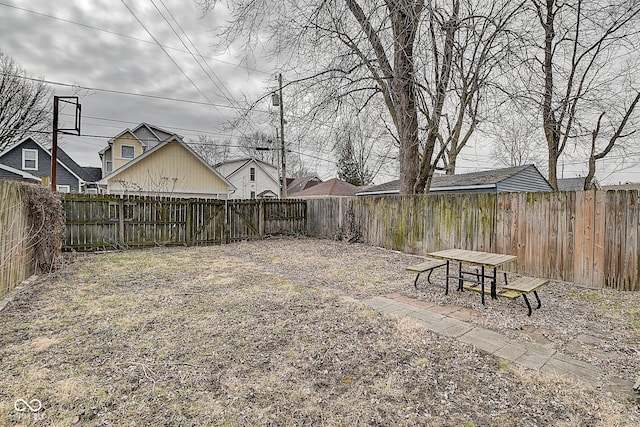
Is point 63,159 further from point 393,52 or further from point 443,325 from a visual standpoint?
point 443,325

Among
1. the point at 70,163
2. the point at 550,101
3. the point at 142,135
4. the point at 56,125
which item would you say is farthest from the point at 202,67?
the point at 70,163

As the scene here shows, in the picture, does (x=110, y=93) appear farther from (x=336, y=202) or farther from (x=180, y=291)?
(x=180, y=291)

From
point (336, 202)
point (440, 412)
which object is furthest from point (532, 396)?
point (336, 202)

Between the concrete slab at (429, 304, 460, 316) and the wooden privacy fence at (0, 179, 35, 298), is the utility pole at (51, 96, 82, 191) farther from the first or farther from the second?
the concrete slab at (429, 304, 460, 316)

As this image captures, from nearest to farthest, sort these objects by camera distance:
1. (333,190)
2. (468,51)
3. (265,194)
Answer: (468,51) < (333,190) < (265,194)

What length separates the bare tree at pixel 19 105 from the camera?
666 inches

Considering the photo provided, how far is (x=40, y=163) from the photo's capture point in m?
19.2

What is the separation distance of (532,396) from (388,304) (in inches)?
80.7

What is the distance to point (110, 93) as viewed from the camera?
15.5 metres

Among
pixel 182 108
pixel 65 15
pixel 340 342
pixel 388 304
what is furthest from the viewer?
pixel 182 108

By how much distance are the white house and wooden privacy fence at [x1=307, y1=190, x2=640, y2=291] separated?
19183mm

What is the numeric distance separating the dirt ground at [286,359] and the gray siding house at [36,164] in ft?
59.4

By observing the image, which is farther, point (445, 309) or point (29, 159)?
point (29, 159)

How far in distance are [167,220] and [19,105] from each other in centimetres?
1651
